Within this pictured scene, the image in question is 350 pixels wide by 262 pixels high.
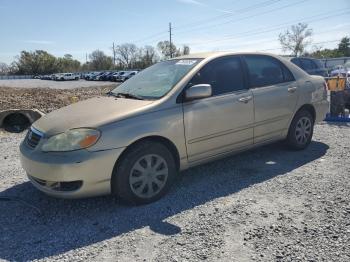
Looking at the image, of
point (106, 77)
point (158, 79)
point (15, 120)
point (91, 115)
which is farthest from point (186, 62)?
point (106, 77)

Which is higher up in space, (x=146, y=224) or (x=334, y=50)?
(x=334, y=50)

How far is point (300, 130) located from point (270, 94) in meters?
1.03

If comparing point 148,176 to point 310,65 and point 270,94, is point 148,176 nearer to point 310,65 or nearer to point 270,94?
point 270,94

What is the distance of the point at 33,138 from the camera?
3.83 metres

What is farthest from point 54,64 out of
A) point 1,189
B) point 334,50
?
point 1,189

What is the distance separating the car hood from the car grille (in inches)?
2.2

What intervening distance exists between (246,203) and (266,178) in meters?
0.85

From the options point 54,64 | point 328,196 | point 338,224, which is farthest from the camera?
point 54,64

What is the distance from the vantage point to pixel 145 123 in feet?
12.1

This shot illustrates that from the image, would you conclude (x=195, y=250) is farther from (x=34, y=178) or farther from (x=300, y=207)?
(x=34, y=178)

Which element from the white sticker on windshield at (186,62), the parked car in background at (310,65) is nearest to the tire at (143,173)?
the white sticker on windshield at (186,62)

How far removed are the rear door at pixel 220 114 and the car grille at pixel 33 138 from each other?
163 cm

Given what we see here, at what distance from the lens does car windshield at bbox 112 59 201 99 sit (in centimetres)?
416

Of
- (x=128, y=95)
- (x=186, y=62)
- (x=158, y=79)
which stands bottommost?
(x=128, y=95)
